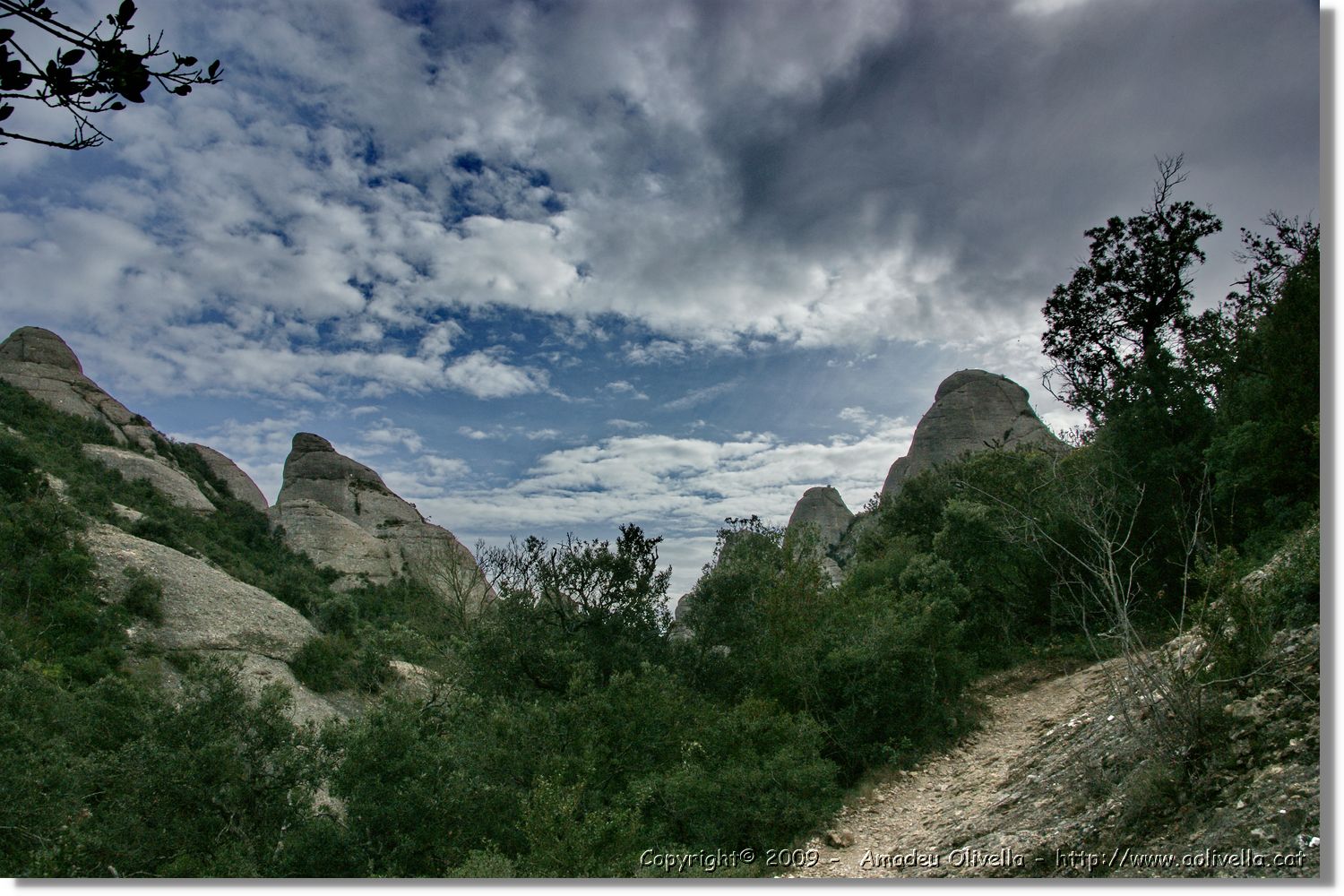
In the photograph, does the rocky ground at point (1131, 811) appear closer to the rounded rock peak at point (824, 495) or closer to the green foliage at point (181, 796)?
the green foliage at point (181, 796)

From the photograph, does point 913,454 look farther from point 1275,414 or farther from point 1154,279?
point 1275,414

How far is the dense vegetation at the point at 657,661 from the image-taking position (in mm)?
6703

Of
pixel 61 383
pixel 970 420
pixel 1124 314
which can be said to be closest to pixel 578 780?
pixel 1124 314

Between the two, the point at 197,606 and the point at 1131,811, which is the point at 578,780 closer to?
the point at 1131,811

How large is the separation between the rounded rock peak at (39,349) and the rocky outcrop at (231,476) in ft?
24.7

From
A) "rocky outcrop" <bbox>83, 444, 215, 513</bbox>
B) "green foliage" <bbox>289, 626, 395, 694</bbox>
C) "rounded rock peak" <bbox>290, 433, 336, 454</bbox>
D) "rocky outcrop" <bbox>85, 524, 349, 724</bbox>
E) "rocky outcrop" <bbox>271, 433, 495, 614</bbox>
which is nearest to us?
"rocky outcrop" <bbox>85, 524, 349, 724</bbox>

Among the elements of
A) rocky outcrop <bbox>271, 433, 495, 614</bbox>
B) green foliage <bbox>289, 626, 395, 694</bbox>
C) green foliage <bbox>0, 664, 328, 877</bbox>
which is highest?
rocky outcrop <bbox>271, 433, 495, 614</bbox>

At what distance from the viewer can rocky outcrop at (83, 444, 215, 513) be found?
2978 centimetres

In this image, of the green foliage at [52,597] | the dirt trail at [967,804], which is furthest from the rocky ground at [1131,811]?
the green foliage at [52,597]

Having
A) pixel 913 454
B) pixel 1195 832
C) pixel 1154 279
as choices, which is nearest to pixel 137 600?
pixel 1195 832

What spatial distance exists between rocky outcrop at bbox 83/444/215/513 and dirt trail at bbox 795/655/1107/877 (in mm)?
33601

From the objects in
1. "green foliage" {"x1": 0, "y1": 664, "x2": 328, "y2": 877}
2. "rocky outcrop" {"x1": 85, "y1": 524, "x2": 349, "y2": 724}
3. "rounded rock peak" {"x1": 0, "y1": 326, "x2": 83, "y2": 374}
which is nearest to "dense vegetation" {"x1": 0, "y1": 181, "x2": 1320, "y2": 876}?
"green foliage" {"x1": 0, "y1": 664, "x2": 328, "y2": 877}

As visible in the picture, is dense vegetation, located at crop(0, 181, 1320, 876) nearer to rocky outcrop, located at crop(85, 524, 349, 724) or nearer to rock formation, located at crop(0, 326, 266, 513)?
rocky outcrop, located at crop(85, 524, 349, 724)

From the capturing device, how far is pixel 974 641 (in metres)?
16.0
